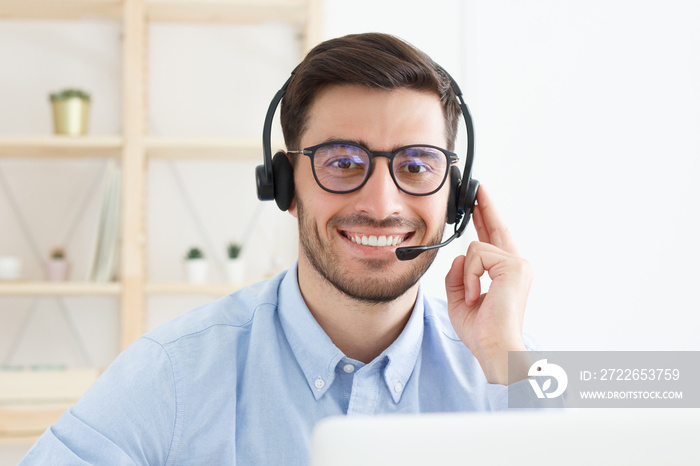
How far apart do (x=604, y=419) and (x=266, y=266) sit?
2.27 m

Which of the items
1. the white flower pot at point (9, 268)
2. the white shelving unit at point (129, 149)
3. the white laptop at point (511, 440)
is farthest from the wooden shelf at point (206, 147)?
the white laptop at point (511, 440)

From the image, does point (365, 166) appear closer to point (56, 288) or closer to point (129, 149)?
point (129, 149)

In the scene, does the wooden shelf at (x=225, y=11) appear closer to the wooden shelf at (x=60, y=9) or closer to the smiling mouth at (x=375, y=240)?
the wooden shelf at (x=60, y=9)

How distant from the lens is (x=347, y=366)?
3.78 feet

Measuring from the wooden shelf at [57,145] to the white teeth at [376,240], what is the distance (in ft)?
4.80

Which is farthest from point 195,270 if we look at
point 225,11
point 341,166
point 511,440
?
point 511,440

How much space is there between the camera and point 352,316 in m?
1.22

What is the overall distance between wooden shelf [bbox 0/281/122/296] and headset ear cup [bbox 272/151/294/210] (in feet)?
4.08

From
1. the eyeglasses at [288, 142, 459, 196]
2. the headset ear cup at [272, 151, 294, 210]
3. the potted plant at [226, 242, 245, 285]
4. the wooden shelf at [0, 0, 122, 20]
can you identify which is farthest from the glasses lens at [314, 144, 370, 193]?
the wooden shelf at [0, 0, 122, 20]

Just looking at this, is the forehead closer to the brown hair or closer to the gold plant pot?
the brown hair

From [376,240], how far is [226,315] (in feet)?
1.04

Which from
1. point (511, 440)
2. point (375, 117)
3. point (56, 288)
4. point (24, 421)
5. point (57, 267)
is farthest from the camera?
point (57, 267)

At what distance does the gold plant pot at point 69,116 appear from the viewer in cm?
232

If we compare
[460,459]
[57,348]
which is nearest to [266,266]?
[57,348]
